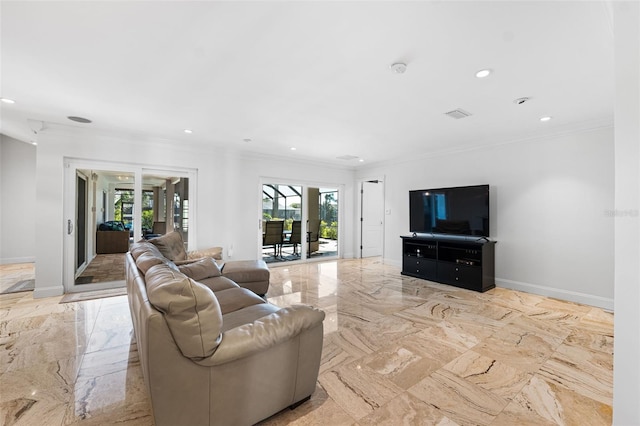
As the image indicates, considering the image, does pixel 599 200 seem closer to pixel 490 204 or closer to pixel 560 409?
pixel 490 204

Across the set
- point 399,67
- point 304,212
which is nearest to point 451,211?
point 304,212

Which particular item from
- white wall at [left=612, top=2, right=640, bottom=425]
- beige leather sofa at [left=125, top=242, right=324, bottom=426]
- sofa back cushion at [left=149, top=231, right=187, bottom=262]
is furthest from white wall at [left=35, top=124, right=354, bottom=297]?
white wall at [left=612, top=2, right=640, bottom=425]

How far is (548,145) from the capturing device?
163 inches

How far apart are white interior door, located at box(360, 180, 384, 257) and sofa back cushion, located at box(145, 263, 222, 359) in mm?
→ 6293

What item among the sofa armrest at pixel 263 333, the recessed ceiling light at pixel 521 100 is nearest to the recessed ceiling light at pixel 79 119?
the sofa armrest at pixel 263 333

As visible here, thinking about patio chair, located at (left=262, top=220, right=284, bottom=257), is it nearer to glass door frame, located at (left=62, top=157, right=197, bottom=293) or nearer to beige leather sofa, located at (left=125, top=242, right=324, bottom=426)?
glass door frame, located at (left=62, top=157, right=197, bottom=293)

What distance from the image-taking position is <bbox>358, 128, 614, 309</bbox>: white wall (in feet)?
12.2

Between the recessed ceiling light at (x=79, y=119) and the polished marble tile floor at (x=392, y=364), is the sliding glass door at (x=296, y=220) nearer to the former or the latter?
the polished marble tile floor at (x=392, y=364)

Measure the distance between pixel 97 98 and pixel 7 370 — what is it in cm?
265

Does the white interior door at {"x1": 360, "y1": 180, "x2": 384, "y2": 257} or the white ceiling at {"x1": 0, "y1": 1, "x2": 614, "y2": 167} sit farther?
the white interior door at {"x1": 360, "y1": 180, "x2": 384, "y2": 257}

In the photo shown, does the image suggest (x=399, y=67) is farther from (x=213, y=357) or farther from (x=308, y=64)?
(x=213, y=357)

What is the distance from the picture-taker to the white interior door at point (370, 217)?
748cm

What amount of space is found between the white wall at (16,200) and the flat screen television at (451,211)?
8.12m

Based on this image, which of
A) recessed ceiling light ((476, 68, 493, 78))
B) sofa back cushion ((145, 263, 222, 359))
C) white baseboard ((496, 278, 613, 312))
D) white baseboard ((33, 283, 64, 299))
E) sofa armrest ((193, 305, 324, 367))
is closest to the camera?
sofa back cushion ((145, 263, 222, 359))
